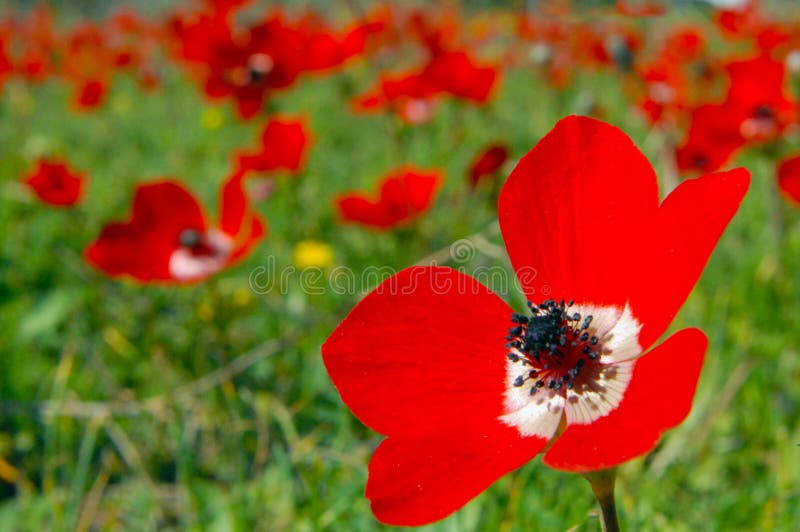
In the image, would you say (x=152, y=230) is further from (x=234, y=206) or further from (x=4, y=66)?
(x=4, y=66)

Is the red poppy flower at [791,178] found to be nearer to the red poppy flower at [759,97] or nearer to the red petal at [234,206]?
the red poppy flower at [759,97]

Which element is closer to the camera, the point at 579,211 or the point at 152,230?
the point at 579,211

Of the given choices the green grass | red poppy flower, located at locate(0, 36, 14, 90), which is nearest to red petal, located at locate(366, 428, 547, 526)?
the green grass

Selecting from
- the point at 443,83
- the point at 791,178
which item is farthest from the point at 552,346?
the point at 443,83

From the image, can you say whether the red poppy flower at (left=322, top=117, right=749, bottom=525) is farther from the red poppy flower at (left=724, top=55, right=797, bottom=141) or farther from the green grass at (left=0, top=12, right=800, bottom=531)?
the red poppy flower at (left=724, top=55, right=797, bottom=141)

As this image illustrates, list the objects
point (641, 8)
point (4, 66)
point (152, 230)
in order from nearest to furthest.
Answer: point (152, 230) → point (4, 66) → point (641, 8)

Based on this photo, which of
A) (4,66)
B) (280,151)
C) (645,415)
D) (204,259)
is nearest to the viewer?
(645,415)

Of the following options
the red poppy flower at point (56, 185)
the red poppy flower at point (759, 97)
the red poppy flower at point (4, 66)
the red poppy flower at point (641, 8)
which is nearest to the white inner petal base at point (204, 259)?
the red poppy flower at point (56, 185)
